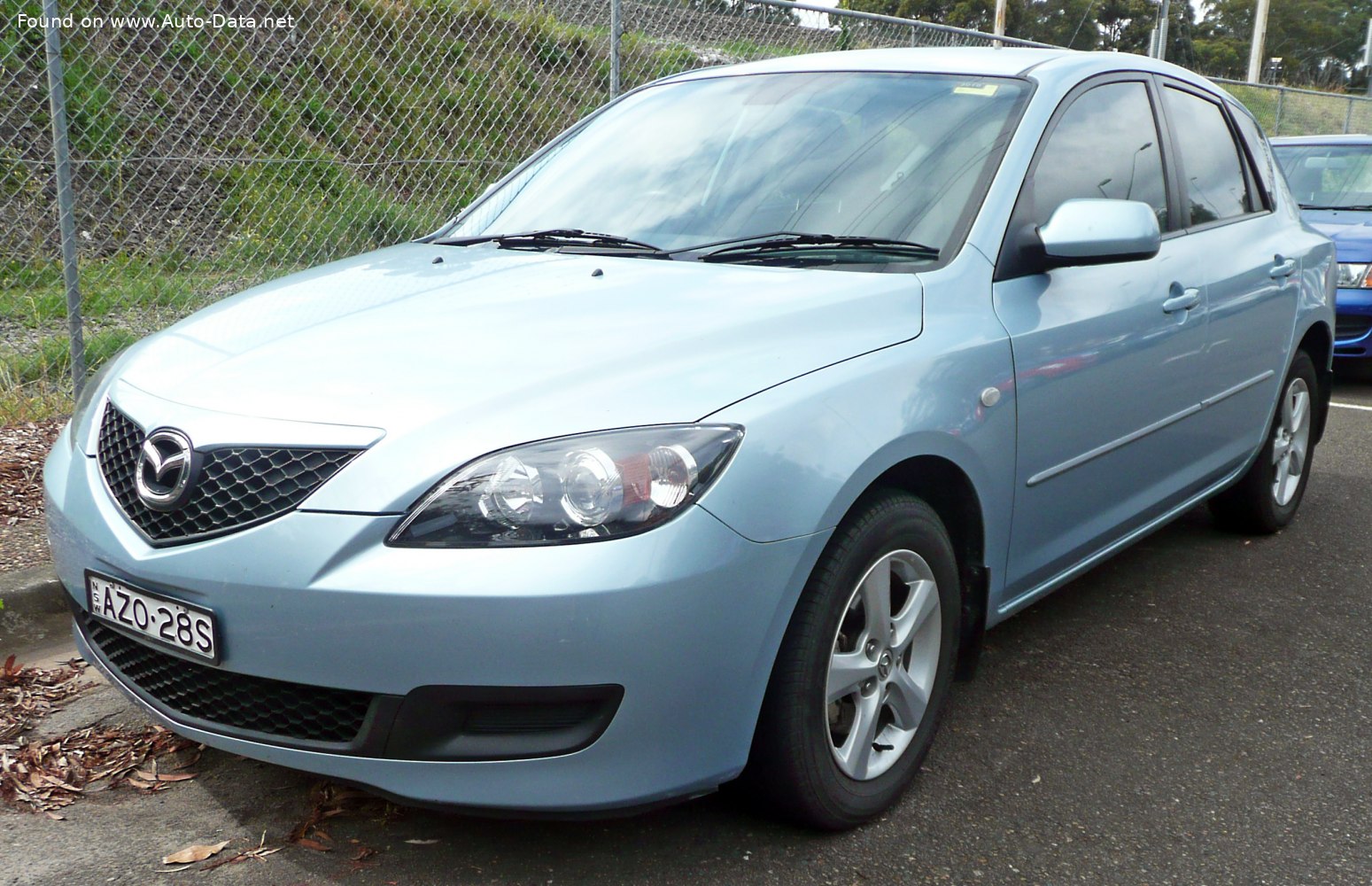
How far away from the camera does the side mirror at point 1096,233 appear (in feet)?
9.61

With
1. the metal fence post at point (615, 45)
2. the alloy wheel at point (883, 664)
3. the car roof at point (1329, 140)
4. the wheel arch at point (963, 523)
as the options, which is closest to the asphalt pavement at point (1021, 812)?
the alloy wheel at point (883, 664)

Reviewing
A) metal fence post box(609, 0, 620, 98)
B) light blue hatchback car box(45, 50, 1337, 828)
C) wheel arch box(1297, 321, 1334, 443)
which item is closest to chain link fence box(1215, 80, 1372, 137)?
metal fence post box(609, 0, 620, 98)

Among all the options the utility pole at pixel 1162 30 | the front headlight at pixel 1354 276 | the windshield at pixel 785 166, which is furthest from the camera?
the utility pole at pixel 1162 30

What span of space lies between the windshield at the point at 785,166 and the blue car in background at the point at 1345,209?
545 cm

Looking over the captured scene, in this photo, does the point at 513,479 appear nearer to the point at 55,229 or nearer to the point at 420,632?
the point at 420,632

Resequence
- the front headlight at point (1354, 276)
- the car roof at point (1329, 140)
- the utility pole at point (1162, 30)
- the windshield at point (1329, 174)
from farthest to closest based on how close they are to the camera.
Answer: the utility pole at point (1162, 30) < the car roof at point (1329, 140) < the windshield at point (1329, 174) < the front headlight at point (1354, 276)

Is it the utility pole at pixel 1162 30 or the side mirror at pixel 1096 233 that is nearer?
the side mirror at pixel 1096 233

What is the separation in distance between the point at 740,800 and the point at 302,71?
829 centimetres

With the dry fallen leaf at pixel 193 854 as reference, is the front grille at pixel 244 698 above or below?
above

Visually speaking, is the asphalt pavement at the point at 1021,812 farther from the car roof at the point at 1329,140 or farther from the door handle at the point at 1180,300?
the car roof at the point at 1329,140

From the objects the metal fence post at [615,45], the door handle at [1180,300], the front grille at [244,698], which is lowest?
the front grille at [244,698]

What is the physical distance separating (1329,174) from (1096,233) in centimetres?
763

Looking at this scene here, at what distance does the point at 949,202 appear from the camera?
119 inches

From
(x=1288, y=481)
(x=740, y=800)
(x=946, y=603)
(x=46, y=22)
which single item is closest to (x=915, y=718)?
(x=946, y=603)
